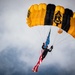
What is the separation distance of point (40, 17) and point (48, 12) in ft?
3.42

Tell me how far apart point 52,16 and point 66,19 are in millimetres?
1413

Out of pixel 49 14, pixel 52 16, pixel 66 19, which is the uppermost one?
pixel 49 14

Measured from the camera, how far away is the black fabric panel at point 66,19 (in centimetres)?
3753

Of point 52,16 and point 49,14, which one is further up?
point 49,14

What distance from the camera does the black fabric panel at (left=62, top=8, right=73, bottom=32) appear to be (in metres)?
37.5

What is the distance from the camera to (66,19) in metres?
37.9

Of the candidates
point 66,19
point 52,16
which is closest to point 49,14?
point 52,16

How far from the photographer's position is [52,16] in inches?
1491

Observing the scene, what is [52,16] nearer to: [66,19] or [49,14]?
[49,14]

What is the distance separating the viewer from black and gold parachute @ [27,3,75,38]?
37.5 meters

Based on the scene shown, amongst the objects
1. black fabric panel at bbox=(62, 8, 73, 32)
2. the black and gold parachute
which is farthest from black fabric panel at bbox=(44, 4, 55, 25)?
black fabric panel at bbox=(62, 8, 73, 32)

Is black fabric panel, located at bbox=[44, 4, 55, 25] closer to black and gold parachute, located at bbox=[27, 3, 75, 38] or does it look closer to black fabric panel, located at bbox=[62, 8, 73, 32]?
black and gold parachute, located at bbox=[27, 3, 75, 38]

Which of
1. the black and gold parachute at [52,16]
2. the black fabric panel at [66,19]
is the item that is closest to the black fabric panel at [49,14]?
the black and gold parachute at [52,16]

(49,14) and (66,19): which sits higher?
(49,14)
